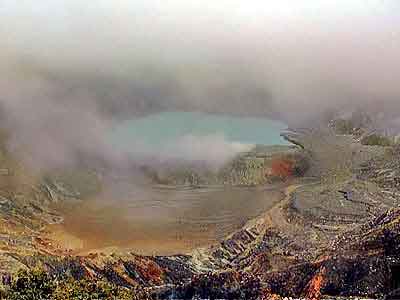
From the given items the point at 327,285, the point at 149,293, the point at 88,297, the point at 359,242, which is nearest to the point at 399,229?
the point at 359,242

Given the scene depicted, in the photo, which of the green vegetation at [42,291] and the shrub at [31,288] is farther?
the shrub at [31,288]

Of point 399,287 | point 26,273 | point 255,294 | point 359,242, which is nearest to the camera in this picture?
point 26,273

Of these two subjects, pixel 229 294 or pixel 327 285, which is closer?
pixel 327 285

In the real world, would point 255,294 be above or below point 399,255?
below

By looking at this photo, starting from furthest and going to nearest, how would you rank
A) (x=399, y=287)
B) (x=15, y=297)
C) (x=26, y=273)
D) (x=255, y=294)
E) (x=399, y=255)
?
(x=255, y=294)
(x=399, y=255)
(x=399, y=287)
(x=26, y=273)
(x=15, y=297)

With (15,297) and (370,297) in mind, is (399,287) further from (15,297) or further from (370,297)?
(15,297)

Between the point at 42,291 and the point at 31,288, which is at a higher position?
the point at 31,288

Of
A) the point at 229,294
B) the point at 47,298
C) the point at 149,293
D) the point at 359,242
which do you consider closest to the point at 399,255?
the point at 359,242

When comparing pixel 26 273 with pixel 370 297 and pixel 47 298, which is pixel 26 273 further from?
pixel 370 297

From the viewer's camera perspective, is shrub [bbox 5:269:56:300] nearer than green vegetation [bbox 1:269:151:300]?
No
